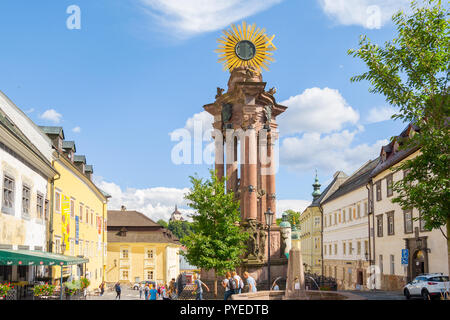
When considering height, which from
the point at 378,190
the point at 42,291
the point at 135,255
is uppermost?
the point at 378,190

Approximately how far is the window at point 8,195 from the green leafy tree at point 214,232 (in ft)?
36.3

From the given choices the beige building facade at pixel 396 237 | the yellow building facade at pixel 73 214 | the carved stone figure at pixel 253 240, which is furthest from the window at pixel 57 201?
the beige building facade at pixel 396 237

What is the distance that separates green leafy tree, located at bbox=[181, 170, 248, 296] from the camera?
29.2 meters

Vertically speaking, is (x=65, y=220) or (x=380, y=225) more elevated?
(x=65, y=220)

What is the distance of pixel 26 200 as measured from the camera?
24.7 m

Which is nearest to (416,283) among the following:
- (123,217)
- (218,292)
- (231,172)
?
(218,292)

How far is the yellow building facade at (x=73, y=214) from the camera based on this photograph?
3109 cm

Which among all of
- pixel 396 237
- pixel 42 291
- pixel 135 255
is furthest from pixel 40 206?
pixel 135 255

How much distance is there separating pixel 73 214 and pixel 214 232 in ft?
40.9

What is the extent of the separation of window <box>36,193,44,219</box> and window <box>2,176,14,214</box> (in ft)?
14.8

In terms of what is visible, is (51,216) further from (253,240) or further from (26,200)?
(253,240)

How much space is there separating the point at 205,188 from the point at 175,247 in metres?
53.3

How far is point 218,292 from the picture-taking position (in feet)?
99.2
